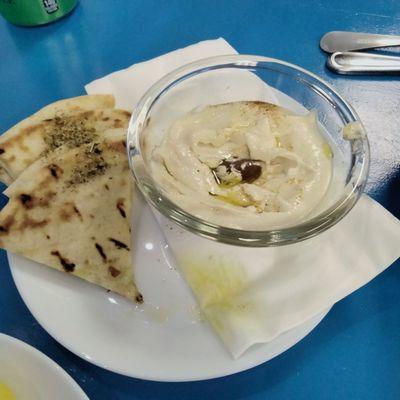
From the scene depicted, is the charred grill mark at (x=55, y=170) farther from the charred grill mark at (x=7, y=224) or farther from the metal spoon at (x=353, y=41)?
the metal spoon at (x=353, y=41)

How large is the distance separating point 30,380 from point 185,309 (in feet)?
0.98

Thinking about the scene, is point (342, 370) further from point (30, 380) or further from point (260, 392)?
point (30, 380)

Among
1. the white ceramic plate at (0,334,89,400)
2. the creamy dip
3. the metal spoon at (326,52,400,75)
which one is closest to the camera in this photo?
the white ceramic plate at (0,334,89,400)

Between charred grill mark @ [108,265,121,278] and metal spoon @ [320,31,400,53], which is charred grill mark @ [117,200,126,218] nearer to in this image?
charred grill mark @ [108,265,121,278]

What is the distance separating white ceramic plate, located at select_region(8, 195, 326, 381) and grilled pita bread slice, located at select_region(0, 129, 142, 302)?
4 centimetres

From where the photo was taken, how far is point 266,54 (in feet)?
4.90

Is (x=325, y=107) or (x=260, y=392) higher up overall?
(x=325, y=107)

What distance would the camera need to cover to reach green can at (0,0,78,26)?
1.47 m

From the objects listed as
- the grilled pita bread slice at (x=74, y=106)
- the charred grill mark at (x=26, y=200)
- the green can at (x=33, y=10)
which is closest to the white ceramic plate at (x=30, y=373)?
the charred grill mark at (x=26, y=200)

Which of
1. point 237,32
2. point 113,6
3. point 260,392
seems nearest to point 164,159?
point 260,392

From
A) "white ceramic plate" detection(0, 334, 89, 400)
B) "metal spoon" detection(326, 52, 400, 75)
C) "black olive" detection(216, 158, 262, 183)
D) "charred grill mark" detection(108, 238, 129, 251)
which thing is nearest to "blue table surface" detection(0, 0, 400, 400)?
"metal spoon" detection(326, 52, 400, 75)

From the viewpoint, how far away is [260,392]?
34.8 inches

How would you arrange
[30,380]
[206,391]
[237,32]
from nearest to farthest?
[30,380]
[206,391]
[237,32]

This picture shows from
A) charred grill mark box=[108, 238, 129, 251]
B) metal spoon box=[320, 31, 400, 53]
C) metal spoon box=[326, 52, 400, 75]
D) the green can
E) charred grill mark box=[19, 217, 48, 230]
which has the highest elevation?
the green can
